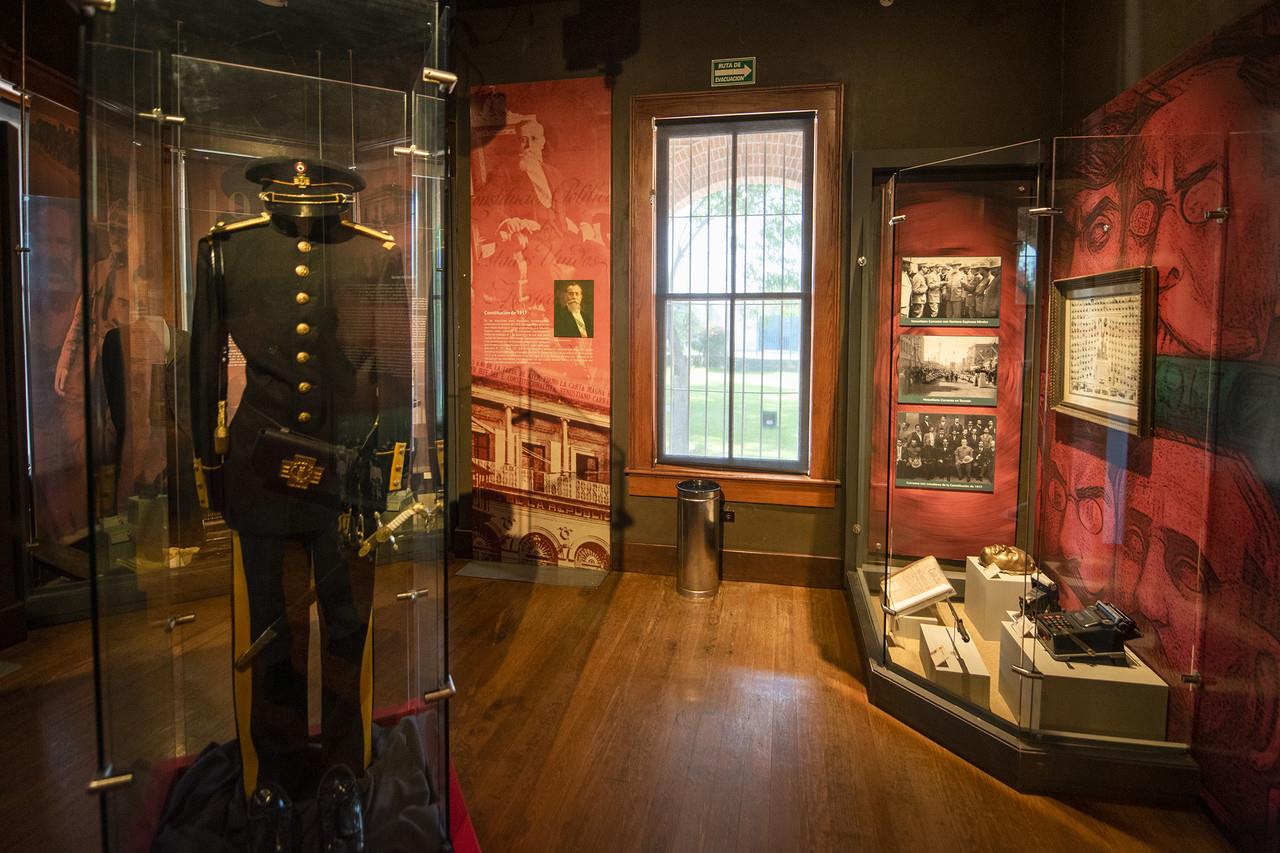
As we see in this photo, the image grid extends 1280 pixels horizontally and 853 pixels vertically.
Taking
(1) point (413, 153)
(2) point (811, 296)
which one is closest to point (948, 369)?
(2) point (811, 296)

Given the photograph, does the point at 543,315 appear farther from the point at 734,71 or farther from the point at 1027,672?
the point at 1027,672

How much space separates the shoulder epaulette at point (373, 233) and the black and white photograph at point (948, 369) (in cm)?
196

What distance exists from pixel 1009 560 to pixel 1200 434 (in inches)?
27.4

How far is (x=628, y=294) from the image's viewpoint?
4.38 metres

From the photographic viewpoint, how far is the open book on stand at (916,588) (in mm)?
2811

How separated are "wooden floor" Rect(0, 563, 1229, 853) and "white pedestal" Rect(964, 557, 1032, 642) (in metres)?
0.47

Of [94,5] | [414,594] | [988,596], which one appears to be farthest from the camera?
[988,596]

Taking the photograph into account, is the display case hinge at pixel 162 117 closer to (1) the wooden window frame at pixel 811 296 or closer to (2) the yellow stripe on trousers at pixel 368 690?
(2) the yellow stripe on trousers at pixel 368 690

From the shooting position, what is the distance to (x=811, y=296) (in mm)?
4172

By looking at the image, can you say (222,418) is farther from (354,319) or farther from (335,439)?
(354,319)

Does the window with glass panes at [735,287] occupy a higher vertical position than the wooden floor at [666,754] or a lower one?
higher

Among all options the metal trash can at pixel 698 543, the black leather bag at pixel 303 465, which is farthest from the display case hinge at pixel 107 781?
the metal trash can at pixel 698 543

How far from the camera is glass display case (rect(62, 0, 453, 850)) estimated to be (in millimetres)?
1661

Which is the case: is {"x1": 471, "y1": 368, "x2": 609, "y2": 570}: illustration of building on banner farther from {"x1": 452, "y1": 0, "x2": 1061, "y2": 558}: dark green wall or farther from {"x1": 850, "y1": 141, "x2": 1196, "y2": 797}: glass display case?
{"x1": 850, "y1": 141, "x2": 1196, "y2": 797}: glass display case
